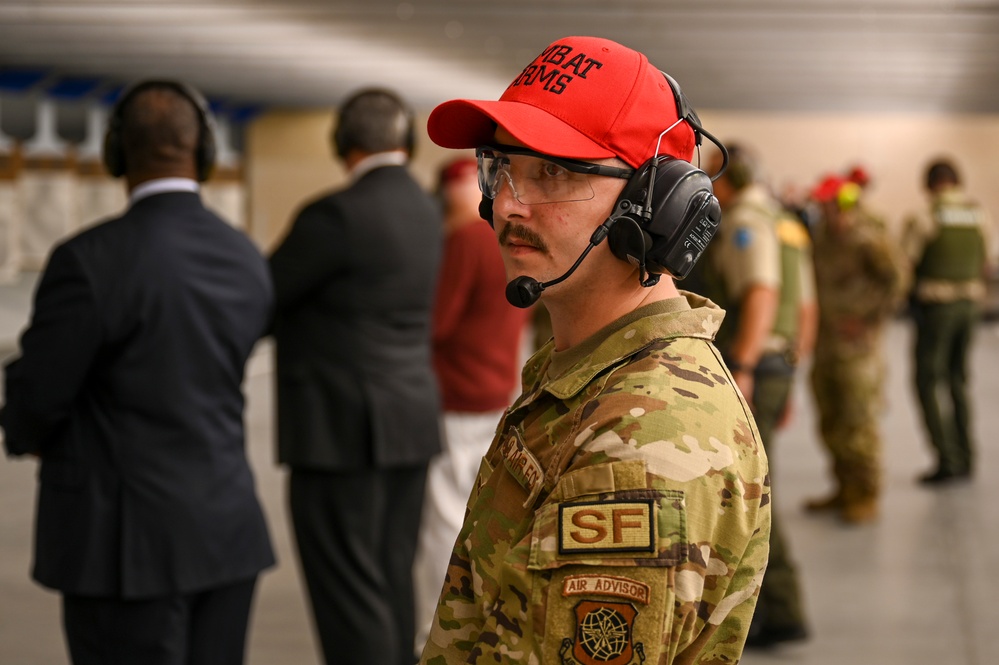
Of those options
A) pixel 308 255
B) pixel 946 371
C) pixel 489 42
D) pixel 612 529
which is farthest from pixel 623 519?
pixel 489 42

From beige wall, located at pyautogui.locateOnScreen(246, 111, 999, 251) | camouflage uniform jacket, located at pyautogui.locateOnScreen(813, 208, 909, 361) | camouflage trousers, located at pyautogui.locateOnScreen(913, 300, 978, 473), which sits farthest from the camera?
beige wall, located at pyautogui.locateOnScreen(246, 111, 999, 251)

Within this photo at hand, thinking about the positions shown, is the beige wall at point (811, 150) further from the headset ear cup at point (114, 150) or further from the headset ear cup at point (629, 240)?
the headset ear cup at point (629, 240)

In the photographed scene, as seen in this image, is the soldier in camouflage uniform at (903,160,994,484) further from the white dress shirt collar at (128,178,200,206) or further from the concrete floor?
the white dress shirt collar at (128,178,200,206)

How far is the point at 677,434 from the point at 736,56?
14.1m

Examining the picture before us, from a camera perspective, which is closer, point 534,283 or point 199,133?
point 534,283

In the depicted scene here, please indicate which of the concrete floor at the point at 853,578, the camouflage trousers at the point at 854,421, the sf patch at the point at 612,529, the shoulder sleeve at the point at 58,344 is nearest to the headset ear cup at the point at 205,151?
the shoulder sleeve at the point at 58,344

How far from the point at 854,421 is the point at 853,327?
504 millimetres

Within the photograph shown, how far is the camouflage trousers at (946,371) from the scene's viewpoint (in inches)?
277

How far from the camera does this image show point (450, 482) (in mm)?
4133

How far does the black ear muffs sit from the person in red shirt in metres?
2.58

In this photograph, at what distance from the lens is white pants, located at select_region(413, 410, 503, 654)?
4.11m

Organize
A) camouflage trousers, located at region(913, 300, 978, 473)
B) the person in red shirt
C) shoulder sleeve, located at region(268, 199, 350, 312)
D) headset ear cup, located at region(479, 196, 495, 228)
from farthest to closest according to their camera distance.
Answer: camouflage trousers, located at region(913, 300, 978, 473) → the person in red shirt → shoulder sleeve, located at region(268, 199, 350, 312) → headset ear cup, located at region(479, 196, 495, 228)

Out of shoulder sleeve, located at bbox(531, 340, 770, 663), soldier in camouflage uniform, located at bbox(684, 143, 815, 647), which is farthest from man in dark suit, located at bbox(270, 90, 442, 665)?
shoulder sleeve, located at bbox(531, 340, 770, 663)

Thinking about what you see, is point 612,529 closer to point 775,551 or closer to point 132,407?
point 132,407
